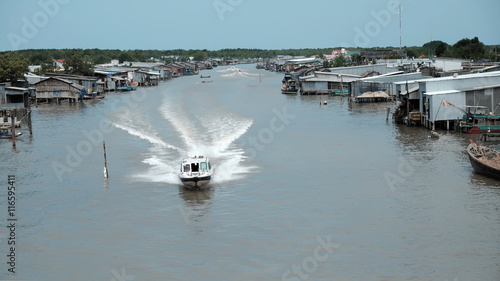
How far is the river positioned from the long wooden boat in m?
0.35

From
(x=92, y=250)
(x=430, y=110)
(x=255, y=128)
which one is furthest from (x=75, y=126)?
(x=92, y=250)

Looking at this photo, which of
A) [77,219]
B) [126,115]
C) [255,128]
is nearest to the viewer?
[77,219]

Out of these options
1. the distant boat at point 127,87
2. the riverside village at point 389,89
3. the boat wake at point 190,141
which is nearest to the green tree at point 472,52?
the riverside village at point 389,89

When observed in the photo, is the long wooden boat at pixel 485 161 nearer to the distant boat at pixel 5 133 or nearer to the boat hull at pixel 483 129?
the boat hull at pixel 483 129

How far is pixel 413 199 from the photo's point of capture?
56.4 feet

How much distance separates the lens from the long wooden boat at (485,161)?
19.0 metres

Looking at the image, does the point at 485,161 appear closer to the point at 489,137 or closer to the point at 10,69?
the point at 489,137

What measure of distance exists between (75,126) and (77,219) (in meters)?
21.4

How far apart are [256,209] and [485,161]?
339 inches

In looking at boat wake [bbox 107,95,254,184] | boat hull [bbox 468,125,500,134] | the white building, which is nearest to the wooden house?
boat wake [bbox 107,95,254,184]

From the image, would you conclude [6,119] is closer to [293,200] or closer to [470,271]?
[293,200]

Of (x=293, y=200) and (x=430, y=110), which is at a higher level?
(x=430, y=110)

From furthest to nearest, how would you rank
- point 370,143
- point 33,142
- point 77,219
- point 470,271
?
point 33,142 → point 370,143 → point 77,219 → point 470,271

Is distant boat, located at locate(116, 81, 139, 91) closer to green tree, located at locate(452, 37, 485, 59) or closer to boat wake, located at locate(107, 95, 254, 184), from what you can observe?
boat wake, located at locate(107, 95, 254, 184)
